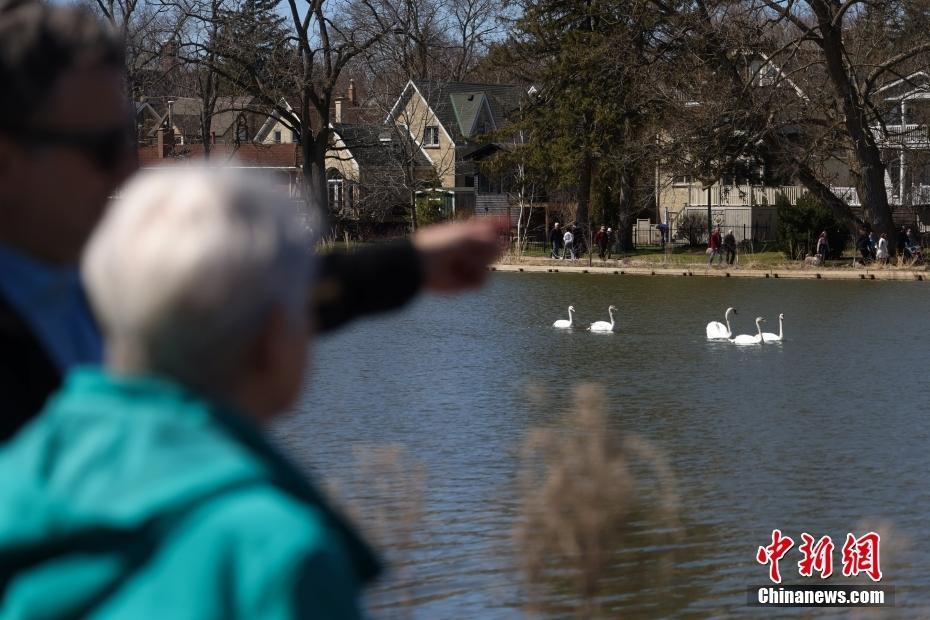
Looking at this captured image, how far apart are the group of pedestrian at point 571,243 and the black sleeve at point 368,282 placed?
47361mm

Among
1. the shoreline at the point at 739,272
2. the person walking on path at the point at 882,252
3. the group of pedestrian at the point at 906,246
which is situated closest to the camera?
the shoreline at the point at 739,272

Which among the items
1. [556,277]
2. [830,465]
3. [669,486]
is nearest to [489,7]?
[556,277]

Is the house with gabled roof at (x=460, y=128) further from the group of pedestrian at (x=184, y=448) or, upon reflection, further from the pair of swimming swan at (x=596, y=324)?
the group of pedestrian at (x=184, y=448)

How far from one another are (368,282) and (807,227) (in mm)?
45783

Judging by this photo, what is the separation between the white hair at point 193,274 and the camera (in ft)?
4.80

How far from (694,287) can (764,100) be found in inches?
221

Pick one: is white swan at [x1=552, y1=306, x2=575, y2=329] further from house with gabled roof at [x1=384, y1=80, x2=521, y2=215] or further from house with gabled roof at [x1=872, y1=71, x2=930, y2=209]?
house with gabled roof at [x1=384, y1=80, x2=521, y2=215]

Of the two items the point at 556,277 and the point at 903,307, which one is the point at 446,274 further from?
the point at 556,277

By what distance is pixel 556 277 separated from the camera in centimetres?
4238

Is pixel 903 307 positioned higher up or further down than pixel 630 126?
further down

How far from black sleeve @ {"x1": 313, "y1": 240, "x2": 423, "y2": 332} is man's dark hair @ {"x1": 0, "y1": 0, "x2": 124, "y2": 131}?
485 millimetres

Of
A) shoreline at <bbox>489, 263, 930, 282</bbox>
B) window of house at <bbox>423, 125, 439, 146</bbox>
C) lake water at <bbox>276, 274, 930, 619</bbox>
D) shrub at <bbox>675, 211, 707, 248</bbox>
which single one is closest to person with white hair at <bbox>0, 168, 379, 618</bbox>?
lake water at <bbox>276, 274, 930, 619</bbox>

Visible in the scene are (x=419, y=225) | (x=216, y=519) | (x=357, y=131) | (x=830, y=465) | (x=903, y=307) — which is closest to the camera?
(x=216, y=519)

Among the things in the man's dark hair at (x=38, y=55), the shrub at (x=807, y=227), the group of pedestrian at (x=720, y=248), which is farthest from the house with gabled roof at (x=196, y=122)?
the man's dark hair at (x=38, y=55)
